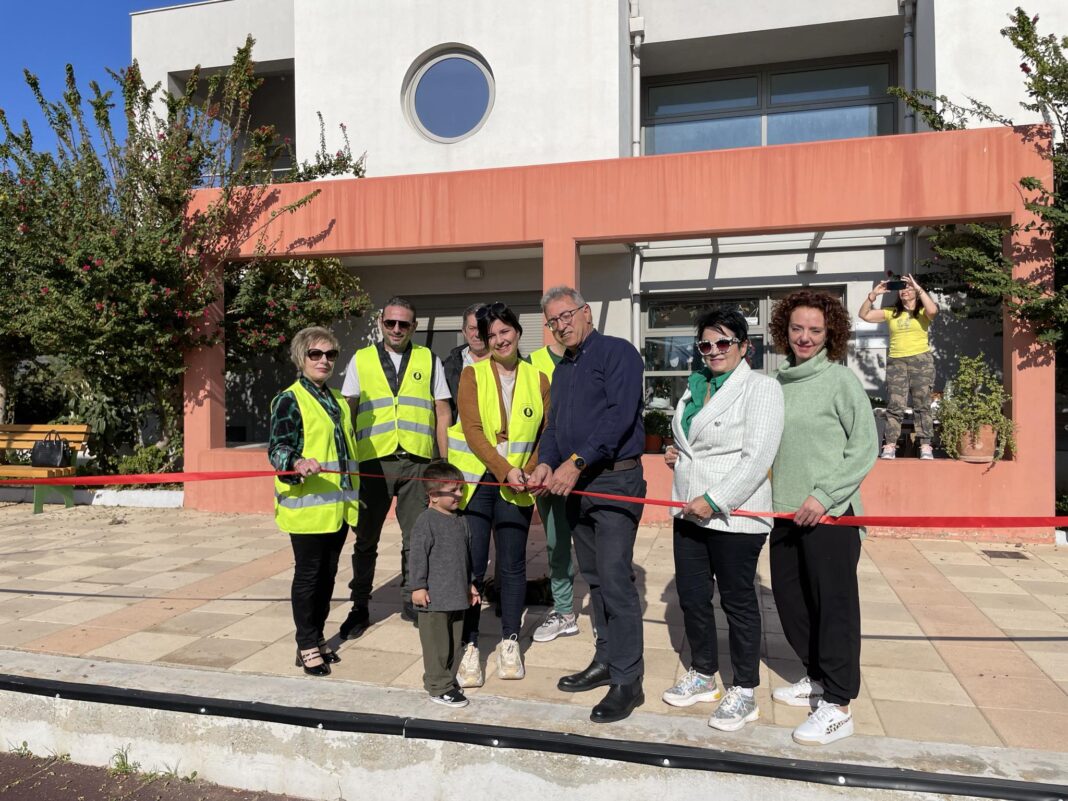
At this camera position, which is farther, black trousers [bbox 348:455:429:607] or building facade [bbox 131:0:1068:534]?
building facade [bbox 131:0:1068:534]

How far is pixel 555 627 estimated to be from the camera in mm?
4266

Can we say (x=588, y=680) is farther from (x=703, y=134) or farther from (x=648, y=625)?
(x=703, y=134)

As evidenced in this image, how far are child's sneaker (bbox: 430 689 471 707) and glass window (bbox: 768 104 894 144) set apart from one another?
1002cm

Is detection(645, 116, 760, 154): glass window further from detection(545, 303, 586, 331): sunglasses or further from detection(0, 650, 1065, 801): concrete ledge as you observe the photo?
detection(0, 650, 1065, 801): concrete ledge

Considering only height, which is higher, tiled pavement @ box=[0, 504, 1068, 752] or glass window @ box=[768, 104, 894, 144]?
glass window @ box=[768, 104, 894, 144]

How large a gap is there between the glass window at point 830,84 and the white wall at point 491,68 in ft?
8.96

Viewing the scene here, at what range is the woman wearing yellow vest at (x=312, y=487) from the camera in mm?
3588

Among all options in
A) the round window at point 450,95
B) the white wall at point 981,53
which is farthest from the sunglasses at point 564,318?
the round window at point 450,95

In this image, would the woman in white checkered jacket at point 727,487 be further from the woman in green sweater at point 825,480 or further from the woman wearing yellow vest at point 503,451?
the woman wearing yellow vest at point 503,451

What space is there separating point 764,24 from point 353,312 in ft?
23.2

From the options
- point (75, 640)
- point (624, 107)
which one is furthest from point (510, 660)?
point (624, 107)

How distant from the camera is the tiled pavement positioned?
3.38 m

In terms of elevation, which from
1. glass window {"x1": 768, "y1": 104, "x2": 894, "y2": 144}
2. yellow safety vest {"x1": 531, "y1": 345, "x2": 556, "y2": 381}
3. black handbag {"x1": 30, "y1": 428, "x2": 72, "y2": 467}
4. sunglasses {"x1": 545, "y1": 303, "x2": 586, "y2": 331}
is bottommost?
black handbag {"x1": 30, "y1": 428, "x2": 72, "y2": 467}

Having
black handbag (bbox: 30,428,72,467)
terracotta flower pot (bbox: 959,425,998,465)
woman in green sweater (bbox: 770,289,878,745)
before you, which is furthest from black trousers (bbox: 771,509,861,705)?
black handbag (bbox: 30,428,72,467)
